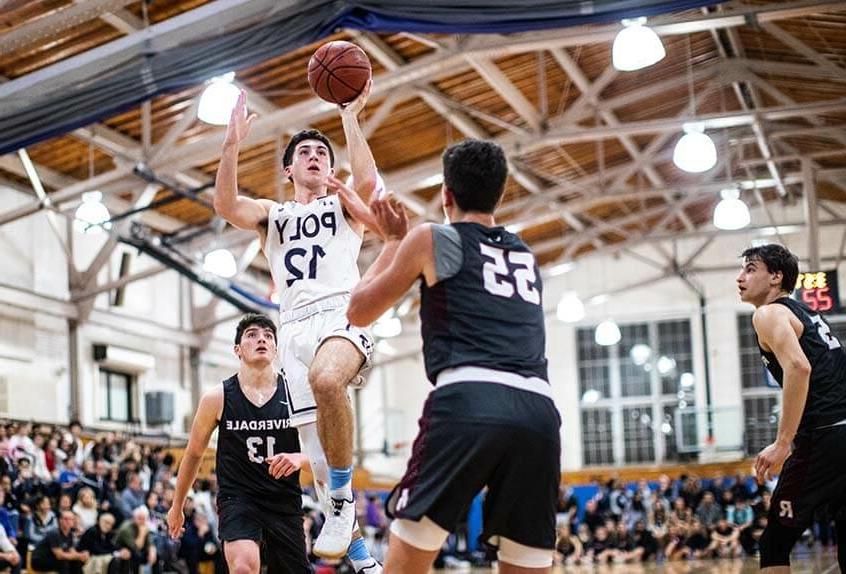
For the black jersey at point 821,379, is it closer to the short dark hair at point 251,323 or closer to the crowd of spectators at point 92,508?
the short dark hair at point 251,323

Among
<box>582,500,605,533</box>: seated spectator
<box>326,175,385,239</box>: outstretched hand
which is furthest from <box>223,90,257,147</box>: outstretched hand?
<box>582,500,605,533</box>: seated spectator

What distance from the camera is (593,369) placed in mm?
34500

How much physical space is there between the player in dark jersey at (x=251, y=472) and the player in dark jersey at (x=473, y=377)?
272 centimetres

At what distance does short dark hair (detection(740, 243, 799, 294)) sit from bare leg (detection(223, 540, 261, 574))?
9.94ft

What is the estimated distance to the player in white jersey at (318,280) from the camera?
18.3 ft

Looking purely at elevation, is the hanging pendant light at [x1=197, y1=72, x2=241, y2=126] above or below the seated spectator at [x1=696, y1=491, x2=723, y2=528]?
above

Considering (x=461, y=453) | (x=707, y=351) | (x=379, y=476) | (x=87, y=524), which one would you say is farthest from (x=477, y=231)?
(x=707, y=351)

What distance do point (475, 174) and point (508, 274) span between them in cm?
35

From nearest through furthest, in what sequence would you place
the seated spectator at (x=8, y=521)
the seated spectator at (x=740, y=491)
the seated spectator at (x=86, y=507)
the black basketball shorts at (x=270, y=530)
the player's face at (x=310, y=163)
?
the player's face at (x=310, y=163), the black basketball shorts at (x=270, y=530), the seated spectator at (x=8, y=521), the seated spectator at (x=86, y=507), the seated spectator at (x=740, y=491)

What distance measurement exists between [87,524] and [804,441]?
463 inches

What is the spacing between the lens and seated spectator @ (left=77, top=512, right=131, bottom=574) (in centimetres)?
1495

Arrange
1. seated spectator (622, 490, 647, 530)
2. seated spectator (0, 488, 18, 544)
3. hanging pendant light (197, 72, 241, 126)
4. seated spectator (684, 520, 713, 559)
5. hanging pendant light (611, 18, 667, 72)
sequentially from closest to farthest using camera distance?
hanging pendant light (611, 18, 667, 72) → hanging pendant light (197, 72, 241, 126) → seated spectator (0, 488, 18, 544) → seated spectator (684, 520, 713, 559) → seated spectator (622, 490, 647, 530)

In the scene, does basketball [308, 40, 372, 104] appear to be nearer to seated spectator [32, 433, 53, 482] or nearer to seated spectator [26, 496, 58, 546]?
seated spectator [26, 496, 58, 546]

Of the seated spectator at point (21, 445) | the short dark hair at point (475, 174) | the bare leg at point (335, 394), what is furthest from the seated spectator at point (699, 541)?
the short dark hair at point (475, 174)
